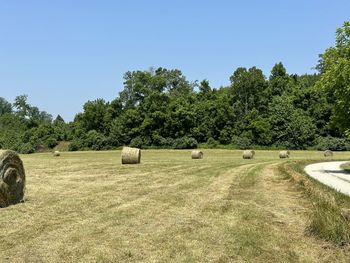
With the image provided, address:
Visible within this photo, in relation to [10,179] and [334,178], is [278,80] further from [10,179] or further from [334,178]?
[10,179]

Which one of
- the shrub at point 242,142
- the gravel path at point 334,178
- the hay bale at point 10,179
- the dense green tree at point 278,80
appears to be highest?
the dense green tree at point 278,80

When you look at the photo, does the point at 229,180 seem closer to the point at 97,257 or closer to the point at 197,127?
the point at 97,257

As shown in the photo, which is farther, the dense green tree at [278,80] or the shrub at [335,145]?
the dense green tree at [278,80]

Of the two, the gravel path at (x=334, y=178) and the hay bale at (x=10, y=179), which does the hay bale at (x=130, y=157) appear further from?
the hay bale at (x=10, y=179)

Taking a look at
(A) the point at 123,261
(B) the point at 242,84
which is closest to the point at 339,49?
(A) the point at 123,261

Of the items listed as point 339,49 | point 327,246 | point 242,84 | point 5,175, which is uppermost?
point 242,84

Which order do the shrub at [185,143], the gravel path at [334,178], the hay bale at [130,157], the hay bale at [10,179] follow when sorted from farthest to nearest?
the shrub at [185,143], the hay bale at [130,157], the gravel path at [334,178], the hay bale at [10,179]

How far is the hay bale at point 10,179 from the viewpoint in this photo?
534 inches

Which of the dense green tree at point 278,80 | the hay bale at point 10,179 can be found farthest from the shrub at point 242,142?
the hay bale at point 10,179

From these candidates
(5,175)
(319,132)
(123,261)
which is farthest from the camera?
(319,132)

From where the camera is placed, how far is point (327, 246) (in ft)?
30.3

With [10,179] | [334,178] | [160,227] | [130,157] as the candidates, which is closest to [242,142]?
[130,157]

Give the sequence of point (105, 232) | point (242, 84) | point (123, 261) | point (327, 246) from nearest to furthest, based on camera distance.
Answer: point (123, 261)
point (327, 246)
point (105, 232)
point (242, 84)

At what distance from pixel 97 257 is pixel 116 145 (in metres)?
89.8
